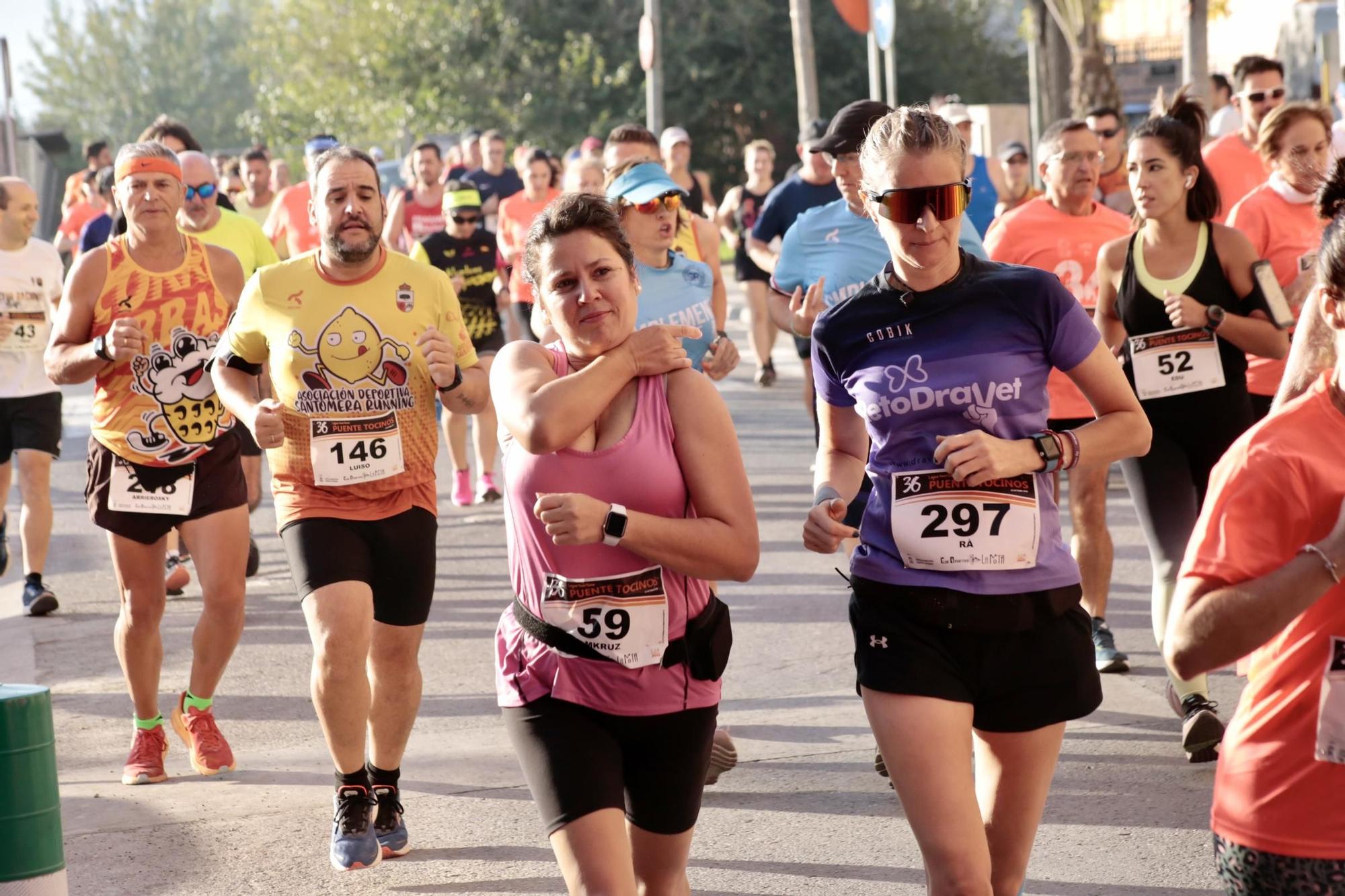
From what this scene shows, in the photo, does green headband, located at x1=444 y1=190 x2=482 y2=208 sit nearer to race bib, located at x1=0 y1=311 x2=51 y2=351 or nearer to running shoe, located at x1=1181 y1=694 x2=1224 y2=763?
race bib, located at x1=0 y1=311 x2=51 y2=351

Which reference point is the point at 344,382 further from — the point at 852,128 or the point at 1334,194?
the point at 1334,194

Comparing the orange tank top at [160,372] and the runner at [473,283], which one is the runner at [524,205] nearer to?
the runner at [473,283]

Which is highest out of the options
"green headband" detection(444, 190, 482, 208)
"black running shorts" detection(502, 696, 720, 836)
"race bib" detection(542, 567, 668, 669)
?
"green headband" detection(444, 190, 482, 208)

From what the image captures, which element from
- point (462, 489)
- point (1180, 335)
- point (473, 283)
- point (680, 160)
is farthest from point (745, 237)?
point (1180, 335)

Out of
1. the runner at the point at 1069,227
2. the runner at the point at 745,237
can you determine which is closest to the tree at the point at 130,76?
the runner at the point at 745,237

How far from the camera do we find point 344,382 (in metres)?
5.20

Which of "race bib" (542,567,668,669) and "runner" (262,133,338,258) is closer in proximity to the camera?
"race bib" (542,567,668,669)

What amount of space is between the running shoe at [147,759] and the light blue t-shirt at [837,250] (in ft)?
9.24

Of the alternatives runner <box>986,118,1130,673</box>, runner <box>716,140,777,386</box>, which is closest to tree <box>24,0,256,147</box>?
runner <box>716,140,777,386</box>

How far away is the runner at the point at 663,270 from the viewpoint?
572 cm

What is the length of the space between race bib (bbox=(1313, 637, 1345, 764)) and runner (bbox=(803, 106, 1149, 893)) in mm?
1024

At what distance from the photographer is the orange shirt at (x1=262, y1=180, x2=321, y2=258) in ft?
43.8

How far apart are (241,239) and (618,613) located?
556cm

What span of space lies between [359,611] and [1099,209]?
4.08 metres
